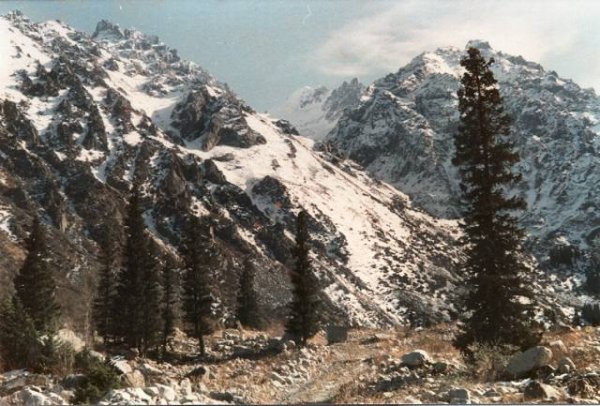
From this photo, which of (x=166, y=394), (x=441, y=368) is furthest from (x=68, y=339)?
(x=441, y=368)

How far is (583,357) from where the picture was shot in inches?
651

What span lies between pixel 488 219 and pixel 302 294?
33.6 m

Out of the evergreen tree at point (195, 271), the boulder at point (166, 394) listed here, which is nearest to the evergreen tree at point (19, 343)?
the boulder at point (166, 394)

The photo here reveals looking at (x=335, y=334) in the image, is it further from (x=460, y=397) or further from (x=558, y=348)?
(x=460, y=397)

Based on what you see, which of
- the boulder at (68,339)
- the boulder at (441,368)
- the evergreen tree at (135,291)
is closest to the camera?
the boulder at (441,368)

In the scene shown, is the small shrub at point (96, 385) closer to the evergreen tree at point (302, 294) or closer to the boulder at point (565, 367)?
the boulder at point (565, 367)

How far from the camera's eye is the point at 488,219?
24906mm

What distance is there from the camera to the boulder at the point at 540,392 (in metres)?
12.3

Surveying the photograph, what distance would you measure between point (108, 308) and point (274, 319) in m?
116

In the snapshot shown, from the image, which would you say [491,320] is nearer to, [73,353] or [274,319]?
[73,353]

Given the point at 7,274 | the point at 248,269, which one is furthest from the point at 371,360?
the point at 7,274

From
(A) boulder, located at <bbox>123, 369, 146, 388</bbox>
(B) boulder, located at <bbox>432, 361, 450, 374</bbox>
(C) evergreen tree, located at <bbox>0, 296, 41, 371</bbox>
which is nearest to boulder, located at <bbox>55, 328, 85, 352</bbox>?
(C) evergreen tree, located at <bbox>0, 296, 41, 371</bbox>

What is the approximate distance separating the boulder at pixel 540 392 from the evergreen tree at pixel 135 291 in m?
51.7

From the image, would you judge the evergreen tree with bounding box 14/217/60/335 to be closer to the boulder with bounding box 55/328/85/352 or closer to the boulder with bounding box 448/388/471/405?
the boulder with bounding box 55/328/85/352
